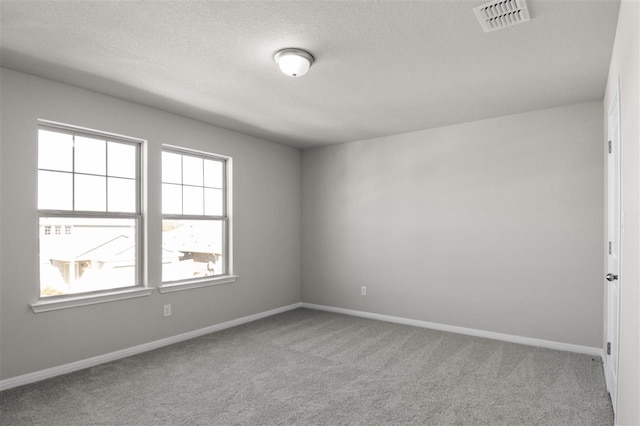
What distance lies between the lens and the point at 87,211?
11.7ft

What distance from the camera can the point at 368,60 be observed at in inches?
113

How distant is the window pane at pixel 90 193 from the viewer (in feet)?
11.5

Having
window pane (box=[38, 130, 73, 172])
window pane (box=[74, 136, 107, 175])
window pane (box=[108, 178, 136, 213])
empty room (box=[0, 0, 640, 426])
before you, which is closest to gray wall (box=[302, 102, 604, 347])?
empty room (box=[0, 0, 640, 426])

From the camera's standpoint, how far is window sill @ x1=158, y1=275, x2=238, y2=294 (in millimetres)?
4121

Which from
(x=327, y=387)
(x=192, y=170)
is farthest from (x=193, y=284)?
(x=327, y=387)

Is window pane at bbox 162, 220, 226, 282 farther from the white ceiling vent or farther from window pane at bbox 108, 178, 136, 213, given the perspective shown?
the white ceiling vent

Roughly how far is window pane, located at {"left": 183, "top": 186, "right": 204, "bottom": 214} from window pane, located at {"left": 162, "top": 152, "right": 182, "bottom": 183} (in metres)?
0.16

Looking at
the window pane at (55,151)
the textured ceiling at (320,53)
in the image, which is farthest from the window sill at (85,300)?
the textured ceiling at (320,53)

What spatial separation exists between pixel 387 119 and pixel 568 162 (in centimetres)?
186

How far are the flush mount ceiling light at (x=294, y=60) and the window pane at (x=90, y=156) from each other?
6.62 feet

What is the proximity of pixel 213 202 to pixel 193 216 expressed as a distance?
1.23 feet

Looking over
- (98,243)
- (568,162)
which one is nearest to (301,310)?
(98,243)

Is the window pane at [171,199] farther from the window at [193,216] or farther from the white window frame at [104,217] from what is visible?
the white window frame at [104,217]

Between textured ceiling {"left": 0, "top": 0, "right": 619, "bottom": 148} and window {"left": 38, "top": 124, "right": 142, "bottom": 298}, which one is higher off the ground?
textured ceiling {"left": 0, "top": 0, "right": 619, "bottom": 148}
